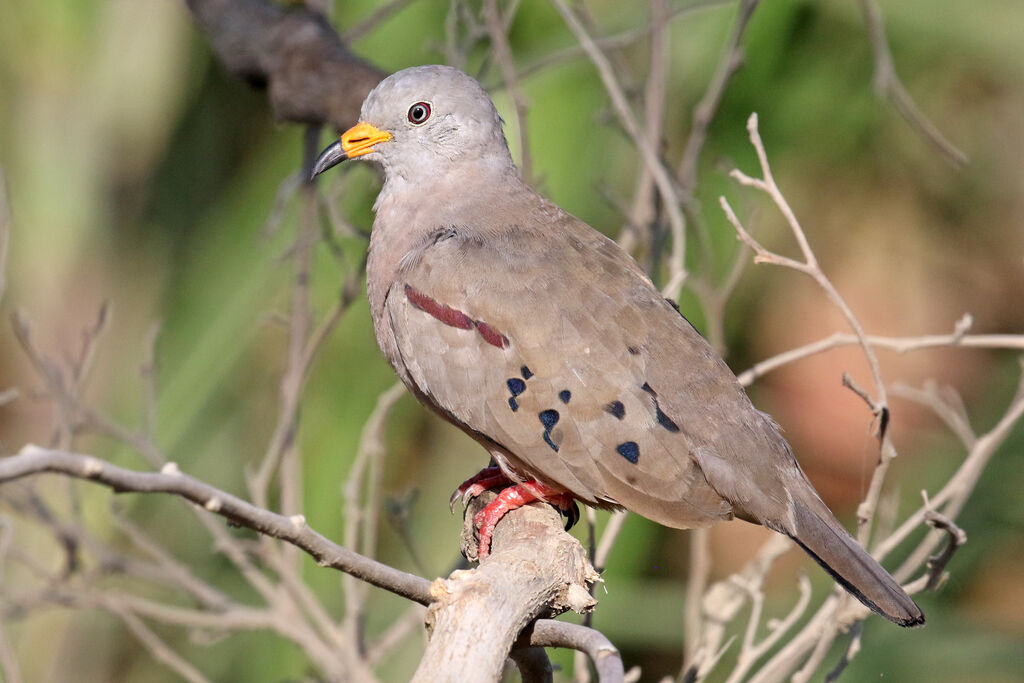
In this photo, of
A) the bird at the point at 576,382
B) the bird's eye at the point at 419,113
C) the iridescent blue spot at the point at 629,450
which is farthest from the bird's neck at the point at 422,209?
the iridescent blue spot at the point at 629,450

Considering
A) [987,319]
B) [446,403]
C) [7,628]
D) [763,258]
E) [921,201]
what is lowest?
[7,628]

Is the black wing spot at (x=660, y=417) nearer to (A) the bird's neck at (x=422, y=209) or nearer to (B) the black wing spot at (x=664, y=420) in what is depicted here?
(B) the black wing spot at (x=664, y=420)

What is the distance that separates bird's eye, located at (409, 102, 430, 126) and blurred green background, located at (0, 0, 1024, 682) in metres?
0.74

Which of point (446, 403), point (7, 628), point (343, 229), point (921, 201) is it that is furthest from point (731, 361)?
point (7, 628)

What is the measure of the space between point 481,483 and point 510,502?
27 centimetres

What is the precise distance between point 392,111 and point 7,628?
2.42 m

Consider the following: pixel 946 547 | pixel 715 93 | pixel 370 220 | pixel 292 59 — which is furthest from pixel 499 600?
pixel 370 220

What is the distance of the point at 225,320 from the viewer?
4.33 m

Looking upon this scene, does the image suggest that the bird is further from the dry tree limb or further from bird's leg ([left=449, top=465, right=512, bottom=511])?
the dry tree limb

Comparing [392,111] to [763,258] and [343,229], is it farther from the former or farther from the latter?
[763,258]

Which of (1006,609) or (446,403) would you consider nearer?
(446,403)

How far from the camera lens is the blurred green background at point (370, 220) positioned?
165 inches

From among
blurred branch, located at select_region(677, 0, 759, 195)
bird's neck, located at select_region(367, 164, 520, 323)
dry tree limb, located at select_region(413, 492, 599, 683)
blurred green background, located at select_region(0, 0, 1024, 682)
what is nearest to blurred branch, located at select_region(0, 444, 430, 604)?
dry tree limb, located at select_region(413, 492, 599, 683)

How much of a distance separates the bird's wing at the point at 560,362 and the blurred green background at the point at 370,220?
99cm
